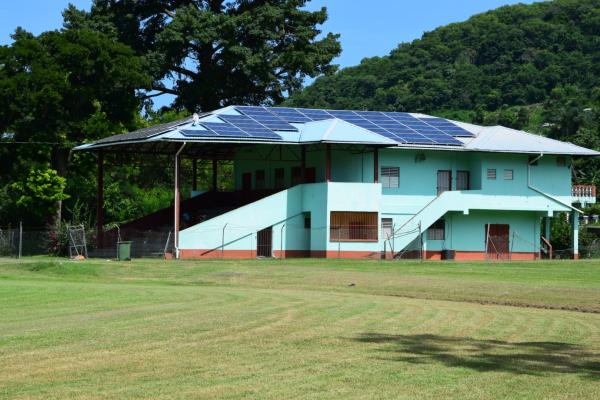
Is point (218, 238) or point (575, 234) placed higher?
point (575, 234)

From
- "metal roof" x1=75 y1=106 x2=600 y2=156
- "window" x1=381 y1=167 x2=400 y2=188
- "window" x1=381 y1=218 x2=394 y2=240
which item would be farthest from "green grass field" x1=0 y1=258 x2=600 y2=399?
"window" x1=381 y1=167 x2=400 y2=188

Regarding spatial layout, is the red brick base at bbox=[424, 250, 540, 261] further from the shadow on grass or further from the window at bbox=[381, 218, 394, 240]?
the shadow on grass

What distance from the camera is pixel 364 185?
181 ft

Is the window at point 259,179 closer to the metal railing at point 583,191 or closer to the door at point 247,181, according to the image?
the door at point 247,181

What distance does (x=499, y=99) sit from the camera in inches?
5271

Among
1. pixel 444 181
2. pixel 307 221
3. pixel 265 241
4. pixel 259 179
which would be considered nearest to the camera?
pixel 265 241

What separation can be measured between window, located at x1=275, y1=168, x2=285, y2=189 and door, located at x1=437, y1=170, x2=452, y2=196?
29.2 ft

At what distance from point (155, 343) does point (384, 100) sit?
4393 inches

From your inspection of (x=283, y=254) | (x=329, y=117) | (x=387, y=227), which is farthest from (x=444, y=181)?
(x=283, y=254)

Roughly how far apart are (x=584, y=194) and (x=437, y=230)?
102 feet

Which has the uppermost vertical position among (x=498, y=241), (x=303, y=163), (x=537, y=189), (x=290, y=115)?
(x=290, y=115)

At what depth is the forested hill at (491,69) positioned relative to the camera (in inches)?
5022

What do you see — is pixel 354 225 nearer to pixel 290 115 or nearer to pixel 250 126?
pixel 250 126

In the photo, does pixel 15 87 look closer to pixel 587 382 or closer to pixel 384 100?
pixel 587 382
